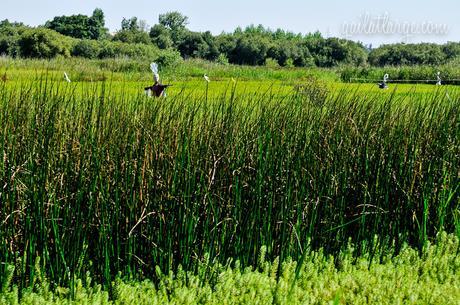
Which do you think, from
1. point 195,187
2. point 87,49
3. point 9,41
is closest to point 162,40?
point 87,49

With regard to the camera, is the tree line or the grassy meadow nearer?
the grassy meadow

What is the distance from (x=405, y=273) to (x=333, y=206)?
76 cm

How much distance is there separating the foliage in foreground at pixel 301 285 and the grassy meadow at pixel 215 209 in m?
0.01

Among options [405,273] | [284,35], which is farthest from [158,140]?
[284,35]

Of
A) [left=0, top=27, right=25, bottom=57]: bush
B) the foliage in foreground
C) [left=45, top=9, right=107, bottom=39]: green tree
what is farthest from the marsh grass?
[left=45, top=9, right=107, bottom=39]: green tree

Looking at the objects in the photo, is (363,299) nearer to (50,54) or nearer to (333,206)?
(333,206)

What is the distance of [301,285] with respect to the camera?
4070 mm

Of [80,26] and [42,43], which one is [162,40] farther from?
[42,43]

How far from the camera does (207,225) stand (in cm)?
407

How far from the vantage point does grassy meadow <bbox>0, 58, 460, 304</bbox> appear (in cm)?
382

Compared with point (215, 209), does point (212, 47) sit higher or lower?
higher

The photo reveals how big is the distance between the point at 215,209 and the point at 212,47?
7785 cm

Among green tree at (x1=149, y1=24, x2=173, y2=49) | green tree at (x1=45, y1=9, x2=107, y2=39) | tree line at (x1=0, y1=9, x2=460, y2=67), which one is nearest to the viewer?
tree line at (x1=0, y1=9, x2=460, y2=67)

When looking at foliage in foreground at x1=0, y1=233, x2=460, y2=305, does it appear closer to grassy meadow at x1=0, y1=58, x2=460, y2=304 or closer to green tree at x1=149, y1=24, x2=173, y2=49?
grassy meadow at x1=0, y1=58, x2=460, y2=304
